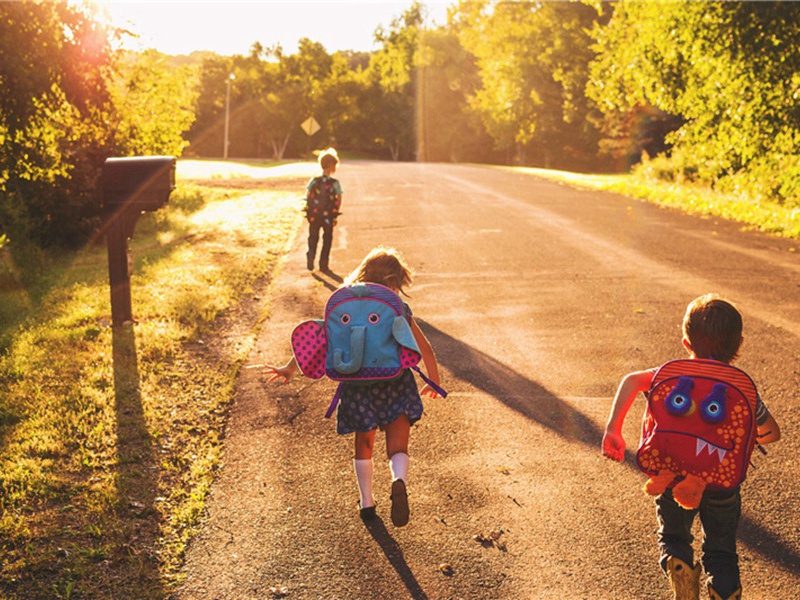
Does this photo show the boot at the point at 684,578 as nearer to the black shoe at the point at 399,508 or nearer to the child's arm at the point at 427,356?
the black shoe at the point at 399,508

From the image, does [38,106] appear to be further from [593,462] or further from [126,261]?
[593,462]

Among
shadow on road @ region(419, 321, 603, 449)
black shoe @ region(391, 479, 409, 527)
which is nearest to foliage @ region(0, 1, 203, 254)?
shadow on road @ region(419, 321, 603, 449)

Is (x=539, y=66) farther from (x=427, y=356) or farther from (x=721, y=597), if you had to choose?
(x=721, y=597)

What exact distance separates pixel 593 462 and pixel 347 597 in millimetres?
2166

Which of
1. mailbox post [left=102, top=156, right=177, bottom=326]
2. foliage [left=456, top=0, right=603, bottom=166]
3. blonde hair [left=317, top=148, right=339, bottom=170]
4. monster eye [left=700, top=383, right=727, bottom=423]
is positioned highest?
foliage [left=456, top=0, right=603, bottom=166]

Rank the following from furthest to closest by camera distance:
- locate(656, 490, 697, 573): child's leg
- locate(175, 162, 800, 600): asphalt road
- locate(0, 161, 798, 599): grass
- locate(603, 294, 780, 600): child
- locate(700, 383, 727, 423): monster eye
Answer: locate(0, 161, 798, 599): grass → locate(175, 162, 800, 600): asphalt road → locate(656, 490, 697, 573): child's leg → locate(603, 294, 780, 600): child → locate(700, 383, 727, 423): monster eye

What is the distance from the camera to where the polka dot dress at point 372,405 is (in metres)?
4.43

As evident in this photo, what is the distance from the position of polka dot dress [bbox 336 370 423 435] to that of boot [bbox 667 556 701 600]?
5.00ft

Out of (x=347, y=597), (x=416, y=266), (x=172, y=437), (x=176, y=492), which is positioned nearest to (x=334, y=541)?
(x=347, y=597)

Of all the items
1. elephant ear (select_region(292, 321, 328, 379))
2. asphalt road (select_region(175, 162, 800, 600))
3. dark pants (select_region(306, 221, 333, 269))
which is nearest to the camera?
asphalt road (select_region(175, 162, 800, 600))

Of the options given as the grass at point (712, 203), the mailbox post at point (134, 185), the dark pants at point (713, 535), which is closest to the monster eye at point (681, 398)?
the dark pants at point (713, 535)

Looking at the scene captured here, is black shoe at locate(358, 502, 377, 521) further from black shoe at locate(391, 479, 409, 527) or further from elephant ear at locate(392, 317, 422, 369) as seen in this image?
elephant ear at locate(392, 317, 422, 369)

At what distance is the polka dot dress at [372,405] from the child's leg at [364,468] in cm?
6

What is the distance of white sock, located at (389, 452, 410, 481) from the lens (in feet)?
14.2
